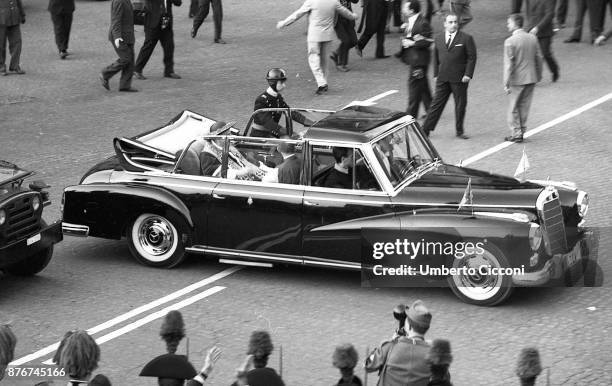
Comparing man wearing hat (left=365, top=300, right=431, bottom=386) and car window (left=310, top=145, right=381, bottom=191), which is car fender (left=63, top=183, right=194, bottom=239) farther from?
man wearing hat (left=365, top=300, right=431, bottom=386)

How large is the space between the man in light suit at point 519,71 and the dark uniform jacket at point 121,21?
6674 millimetres

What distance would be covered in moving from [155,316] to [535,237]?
3675 millimetres

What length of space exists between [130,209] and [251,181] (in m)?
1.37

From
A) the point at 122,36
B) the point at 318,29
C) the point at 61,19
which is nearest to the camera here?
the point at 318,29

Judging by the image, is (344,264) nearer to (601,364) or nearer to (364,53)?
(601,364)

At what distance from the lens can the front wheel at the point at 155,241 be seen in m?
11.7

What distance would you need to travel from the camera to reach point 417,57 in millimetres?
16156

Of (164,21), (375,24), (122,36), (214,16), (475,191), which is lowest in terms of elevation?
(214,16)

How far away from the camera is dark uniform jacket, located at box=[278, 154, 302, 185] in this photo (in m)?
11.3

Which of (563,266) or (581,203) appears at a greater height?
(581,203)

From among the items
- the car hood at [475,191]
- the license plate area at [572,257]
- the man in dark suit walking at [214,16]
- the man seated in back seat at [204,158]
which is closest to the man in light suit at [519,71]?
the car hood at [475,191]

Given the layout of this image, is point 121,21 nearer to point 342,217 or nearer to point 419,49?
point 419,49

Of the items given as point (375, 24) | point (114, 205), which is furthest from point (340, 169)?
point (375, 24)

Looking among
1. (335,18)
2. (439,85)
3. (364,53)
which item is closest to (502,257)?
(439,85)
